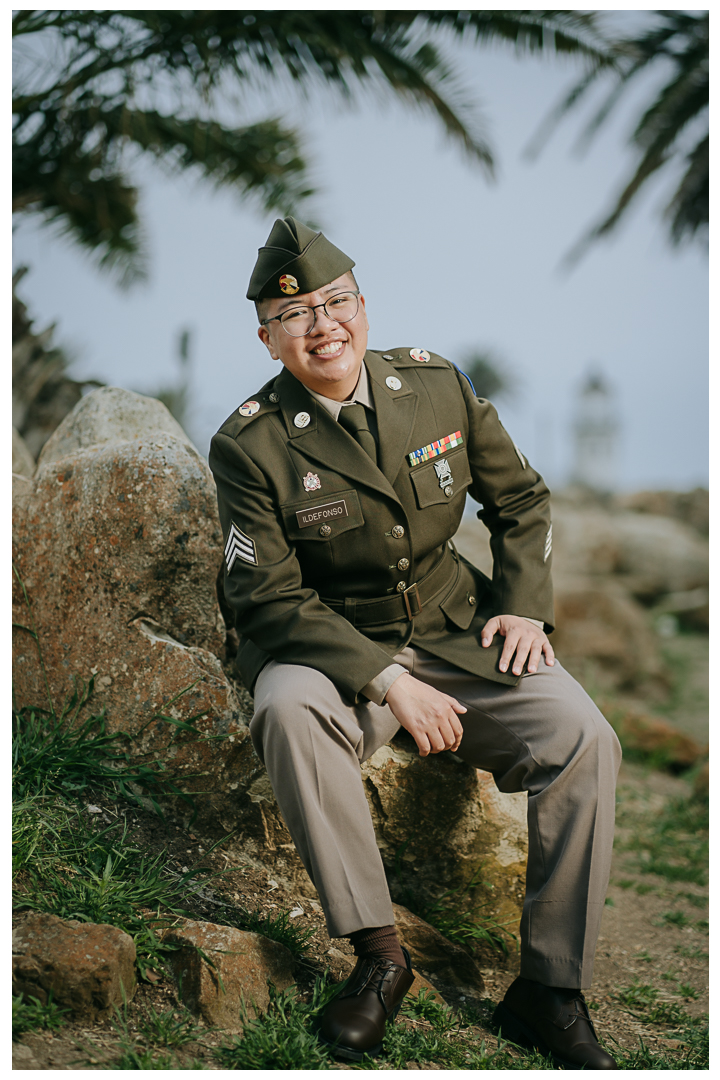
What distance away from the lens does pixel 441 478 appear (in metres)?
2.67

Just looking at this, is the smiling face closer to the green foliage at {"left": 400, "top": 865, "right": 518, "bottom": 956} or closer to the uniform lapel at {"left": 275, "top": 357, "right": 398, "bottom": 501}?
the uniform lapel at {"left": 275, "top": 357, "right": 398, "bottom": 501}

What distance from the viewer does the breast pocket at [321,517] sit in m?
2.50

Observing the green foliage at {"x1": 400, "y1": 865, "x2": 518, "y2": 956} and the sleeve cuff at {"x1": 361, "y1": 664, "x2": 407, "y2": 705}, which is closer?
the sleeve cuff at {"x1": 361, "y1": 664, "x2": 407, "y2": 705}

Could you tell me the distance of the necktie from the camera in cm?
260

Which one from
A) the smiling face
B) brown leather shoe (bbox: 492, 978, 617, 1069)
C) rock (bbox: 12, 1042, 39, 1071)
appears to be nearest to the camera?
rock (bbox: 12, 1042, 39, 1071)

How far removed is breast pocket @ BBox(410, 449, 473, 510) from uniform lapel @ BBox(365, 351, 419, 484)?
79 millimetres

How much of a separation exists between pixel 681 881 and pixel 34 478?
3625 mm

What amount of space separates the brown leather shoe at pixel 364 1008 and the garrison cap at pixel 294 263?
1.94 m

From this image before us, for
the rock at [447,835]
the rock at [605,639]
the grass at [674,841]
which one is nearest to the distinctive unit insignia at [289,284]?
the rock at [447,835]

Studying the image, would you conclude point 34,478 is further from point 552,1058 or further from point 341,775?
point 552,1058

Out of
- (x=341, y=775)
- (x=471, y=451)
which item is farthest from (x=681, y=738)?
(x=341, y=775)

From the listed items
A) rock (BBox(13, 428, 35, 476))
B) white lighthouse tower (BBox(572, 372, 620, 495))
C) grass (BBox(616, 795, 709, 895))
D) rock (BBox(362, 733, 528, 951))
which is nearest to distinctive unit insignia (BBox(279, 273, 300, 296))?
rock (BBox(362, 733, 528, 951))

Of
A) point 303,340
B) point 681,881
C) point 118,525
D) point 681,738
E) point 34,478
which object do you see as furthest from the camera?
point 681,738

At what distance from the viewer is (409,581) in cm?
264
